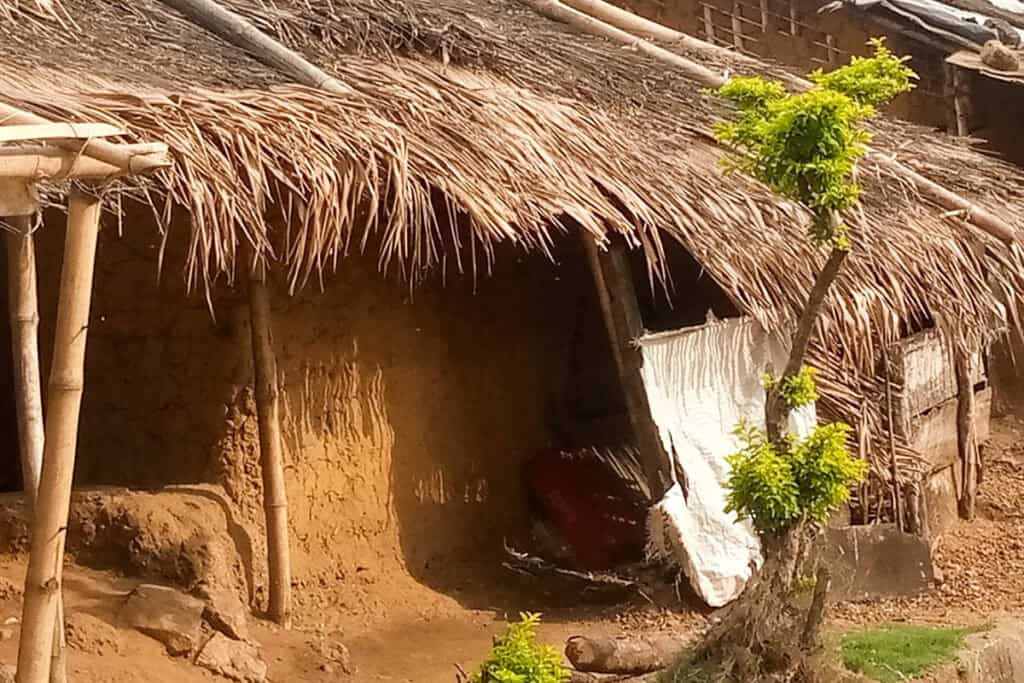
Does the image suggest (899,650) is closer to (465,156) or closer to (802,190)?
(802,190)

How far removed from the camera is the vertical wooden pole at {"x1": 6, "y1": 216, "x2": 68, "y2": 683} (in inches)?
161

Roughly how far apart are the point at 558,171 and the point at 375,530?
188 cm

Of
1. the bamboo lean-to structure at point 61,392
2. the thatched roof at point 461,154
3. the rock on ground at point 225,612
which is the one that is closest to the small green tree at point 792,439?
the thatched roof at point 461,154

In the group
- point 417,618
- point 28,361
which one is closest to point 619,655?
point 417,618

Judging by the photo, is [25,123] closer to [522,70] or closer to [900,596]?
[522,70]

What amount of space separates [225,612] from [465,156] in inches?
77.4

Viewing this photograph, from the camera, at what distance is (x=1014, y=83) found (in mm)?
8742

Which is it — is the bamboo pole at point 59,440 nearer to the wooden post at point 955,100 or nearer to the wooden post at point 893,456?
the wooden post at point 893,456

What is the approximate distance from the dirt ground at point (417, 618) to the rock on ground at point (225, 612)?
0.18 m

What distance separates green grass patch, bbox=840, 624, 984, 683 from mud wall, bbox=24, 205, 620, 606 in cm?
207

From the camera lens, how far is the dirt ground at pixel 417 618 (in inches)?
202

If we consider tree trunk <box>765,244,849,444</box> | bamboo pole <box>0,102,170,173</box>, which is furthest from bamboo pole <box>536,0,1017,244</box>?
bamboo pole <box>0,102,170,173</box>

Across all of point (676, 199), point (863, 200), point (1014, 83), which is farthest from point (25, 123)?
point (1014, 83)

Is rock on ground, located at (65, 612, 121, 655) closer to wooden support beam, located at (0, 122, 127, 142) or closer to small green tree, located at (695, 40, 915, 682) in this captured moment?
small green tree, located at (695, 40, 915, 682)
